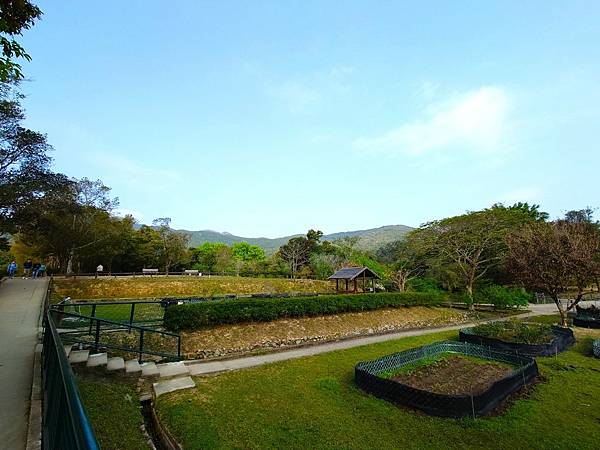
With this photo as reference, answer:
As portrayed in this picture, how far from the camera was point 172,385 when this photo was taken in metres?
7.20

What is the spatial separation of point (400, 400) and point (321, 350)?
4.92 metres

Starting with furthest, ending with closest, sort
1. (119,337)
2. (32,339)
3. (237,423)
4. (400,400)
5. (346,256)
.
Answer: (346,256), (119,337), (32,339), (400,400), (237,423)

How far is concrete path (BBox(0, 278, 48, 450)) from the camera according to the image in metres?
3.81

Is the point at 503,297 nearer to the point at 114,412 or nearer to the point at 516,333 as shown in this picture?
the point at 516,333

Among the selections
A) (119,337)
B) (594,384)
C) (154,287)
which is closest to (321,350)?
(119,337)

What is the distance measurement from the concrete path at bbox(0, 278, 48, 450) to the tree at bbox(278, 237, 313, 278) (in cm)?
4044

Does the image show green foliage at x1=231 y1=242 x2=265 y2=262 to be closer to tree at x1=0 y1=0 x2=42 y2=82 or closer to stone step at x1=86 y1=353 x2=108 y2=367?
stone step at x1=86 y1=353 x2=108 y2=367

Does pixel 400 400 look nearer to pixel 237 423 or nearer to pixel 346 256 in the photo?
pixel 237 423

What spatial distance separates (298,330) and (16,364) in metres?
9.87

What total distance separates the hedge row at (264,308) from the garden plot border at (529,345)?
5.90 meters

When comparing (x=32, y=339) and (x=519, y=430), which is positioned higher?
(x=32, y=339)

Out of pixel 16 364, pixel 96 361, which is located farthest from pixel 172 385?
pixel 16 364

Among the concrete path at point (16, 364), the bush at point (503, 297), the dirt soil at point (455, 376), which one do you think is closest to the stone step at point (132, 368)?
the concrete path at point (16, 364)

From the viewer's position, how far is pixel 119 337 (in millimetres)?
10039
